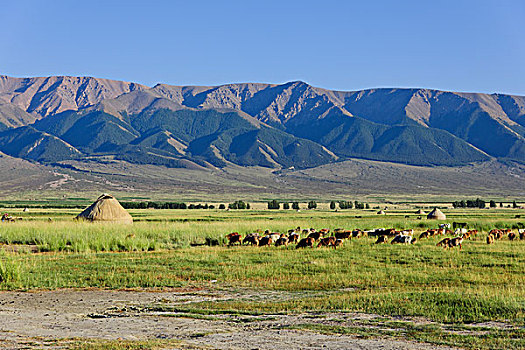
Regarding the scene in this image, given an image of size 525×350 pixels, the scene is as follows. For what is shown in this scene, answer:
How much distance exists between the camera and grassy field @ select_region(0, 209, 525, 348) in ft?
53.6

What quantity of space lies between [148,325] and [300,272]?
9.75 metres

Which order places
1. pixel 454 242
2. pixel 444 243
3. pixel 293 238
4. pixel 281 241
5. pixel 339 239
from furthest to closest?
pixel 293 238 → pixel 281 241 → pixel 339 239 → pixel 444 243 → pixel 454 242

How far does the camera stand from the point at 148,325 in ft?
48.2

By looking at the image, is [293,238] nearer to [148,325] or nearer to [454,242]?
[454,242]

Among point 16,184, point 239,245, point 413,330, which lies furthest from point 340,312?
point 16,184

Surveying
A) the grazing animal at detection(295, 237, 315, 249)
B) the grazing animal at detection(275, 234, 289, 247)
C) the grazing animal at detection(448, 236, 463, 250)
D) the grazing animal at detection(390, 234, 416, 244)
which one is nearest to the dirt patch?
the grazing animal at detection(275, 234, 289, 247)

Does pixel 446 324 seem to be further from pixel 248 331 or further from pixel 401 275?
pixel 401 275

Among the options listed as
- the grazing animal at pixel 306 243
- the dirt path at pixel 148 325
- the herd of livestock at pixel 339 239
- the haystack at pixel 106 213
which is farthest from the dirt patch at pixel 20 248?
the dirt path at pixel 148 325

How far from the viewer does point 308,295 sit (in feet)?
62.0

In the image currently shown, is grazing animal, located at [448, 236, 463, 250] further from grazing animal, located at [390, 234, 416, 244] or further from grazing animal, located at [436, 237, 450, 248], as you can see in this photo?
grazing animal, located at [390, 234, 416, 244]

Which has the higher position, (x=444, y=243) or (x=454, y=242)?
A: (x=454, y=242)

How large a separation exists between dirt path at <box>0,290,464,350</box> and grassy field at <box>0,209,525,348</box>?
918mm

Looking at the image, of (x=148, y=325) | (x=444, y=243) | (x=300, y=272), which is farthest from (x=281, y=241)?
(x=148, y=325)

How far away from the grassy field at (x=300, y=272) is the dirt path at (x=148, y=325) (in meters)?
0.92
